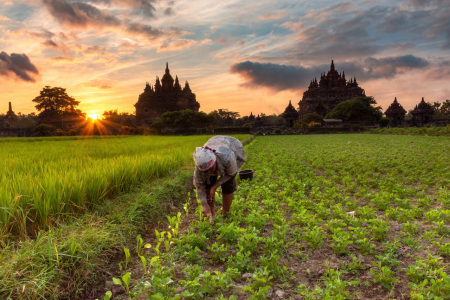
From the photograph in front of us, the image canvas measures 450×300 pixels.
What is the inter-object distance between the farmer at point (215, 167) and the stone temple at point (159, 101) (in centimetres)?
4944

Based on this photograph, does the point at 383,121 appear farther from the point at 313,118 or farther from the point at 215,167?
the point at 215,167

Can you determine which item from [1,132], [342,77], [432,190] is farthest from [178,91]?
[432,190]

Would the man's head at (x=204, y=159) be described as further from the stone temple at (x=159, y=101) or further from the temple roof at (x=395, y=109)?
the temple roof at (x=395, y=109)

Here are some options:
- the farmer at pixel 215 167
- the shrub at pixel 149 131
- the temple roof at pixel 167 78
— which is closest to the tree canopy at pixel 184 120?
the shrub at pixel 149 131

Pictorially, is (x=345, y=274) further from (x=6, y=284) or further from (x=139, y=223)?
(x=6, y=284)

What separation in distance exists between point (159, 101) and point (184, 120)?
13845mm

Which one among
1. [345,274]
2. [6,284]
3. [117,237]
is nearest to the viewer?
[6,284]

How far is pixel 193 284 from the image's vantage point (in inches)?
80.8

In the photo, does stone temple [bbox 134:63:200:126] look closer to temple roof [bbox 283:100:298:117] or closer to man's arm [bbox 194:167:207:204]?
temple roof [bbox 283:100:298:117]

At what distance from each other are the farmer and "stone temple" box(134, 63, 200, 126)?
49.4m

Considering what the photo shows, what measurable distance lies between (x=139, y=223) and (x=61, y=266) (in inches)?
50.7

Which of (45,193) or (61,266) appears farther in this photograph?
(45,193)

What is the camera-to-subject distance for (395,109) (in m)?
49.4

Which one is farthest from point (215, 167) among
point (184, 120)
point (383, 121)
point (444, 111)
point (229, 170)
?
point (444, 111)
